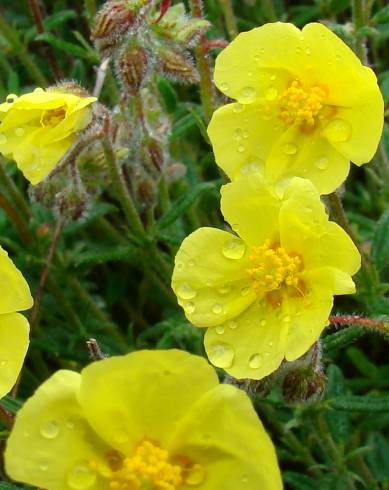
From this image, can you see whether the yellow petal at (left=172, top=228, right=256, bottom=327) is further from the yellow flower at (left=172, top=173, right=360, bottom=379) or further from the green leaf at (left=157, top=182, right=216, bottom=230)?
the green leaf at (left=157, top=182, right=216, bottom=230)

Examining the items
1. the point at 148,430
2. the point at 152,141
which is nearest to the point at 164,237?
the point at 152,141

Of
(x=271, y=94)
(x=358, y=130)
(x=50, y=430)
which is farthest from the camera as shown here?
(x=271, y=94)

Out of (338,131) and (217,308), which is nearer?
(217,308)

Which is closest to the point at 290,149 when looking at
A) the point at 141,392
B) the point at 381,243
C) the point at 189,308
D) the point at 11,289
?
the point at 381,243

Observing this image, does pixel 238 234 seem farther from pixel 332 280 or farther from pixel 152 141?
pixel 152 141

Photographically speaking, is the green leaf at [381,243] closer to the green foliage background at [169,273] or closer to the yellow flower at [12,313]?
the green foliage background at [169,273]

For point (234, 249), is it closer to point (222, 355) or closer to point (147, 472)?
point (222, 355)
